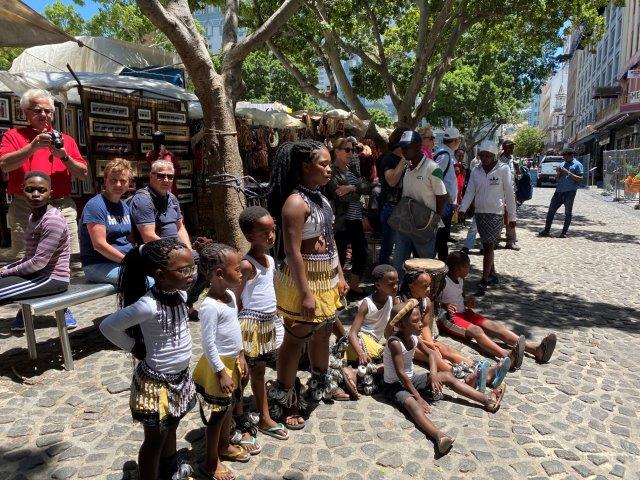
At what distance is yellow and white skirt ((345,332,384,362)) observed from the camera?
3.94m

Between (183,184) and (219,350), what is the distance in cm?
715

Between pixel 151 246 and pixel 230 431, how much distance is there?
127 cm

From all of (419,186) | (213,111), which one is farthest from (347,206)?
(213,111)

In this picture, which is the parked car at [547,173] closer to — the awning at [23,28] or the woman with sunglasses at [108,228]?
the awning at [23,28]

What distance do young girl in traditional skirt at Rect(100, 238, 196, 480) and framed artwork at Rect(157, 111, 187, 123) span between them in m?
6.98

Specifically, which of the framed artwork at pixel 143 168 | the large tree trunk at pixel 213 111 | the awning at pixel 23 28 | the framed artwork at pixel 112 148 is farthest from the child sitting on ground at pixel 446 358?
the framed artwork at pixel 143 168

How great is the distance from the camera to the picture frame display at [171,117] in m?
8.71

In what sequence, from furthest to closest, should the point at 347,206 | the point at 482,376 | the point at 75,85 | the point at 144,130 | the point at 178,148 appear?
1. the point at 178,148
2. the point at 144,130
3. the point at 75,85
4. the point at 347,206
5. the point at 482,376

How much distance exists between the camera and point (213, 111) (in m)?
5.77

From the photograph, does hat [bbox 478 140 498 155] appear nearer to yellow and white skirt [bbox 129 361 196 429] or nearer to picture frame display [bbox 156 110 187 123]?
yellow and white skirt [bbox 129 361 196 429]

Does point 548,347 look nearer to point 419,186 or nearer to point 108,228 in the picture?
point 419,186

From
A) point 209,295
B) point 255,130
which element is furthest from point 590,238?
point 209,295

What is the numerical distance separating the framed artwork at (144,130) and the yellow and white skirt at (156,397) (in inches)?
273

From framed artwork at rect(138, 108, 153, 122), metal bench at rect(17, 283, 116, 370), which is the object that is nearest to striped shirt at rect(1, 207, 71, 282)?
metal bench at rect(17, 283, 116, 370)
